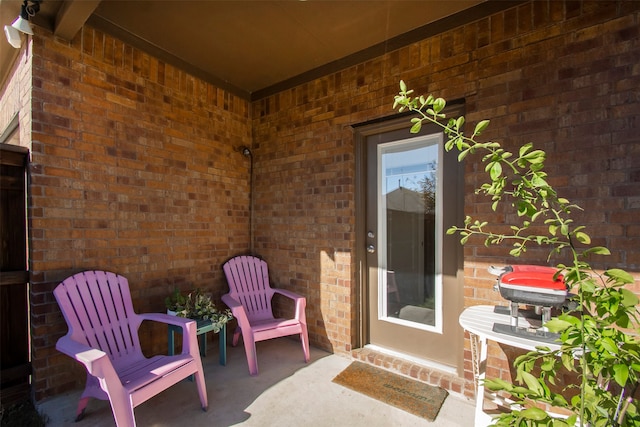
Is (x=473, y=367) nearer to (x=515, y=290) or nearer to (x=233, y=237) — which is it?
(x=515, y=290)

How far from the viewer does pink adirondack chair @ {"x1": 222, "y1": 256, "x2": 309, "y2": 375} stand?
264cm

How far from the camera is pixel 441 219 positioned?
2.58 m

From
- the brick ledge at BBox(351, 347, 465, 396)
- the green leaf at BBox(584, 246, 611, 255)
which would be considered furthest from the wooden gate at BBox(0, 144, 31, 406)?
the green leaf at BBox(584, 246, 611, 255)

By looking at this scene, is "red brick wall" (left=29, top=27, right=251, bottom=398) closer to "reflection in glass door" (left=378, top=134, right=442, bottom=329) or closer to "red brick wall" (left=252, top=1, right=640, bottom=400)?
"red brick wall" (left=252, top=1, right=640, bottom=400)

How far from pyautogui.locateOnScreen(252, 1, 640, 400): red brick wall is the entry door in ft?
0.65

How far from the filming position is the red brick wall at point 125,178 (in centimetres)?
222

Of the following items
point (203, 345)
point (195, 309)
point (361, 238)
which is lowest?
point (203, 345)

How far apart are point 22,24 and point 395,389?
3.74m

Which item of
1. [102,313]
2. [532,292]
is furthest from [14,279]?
[532,292]

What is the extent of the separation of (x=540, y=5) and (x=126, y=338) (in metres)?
3.89

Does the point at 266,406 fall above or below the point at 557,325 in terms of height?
below

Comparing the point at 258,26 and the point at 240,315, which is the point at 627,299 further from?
the point at 258,26

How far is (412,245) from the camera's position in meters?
2.78

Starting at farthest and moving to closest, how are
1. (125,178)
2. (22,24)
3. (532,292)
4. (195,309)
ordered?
1. (195,309)
2. (125,178)
3. (22,24)
4. (532,292)
